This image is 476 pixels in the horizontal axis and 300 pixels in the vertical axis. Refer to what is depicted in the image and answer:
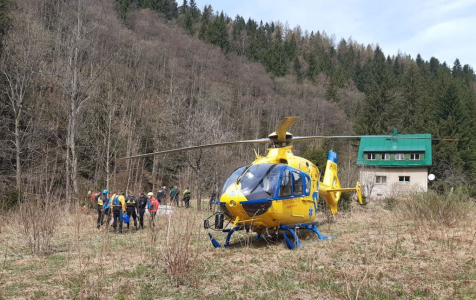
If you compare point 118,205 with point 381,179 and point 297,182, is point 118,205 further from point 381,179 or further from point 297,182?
point 381,179

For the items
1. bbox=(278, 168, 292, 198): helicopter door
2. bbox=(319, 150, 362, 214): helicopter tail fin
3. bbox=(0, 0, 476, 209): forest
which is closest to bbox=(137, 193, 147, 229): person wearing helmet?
bbox=(0, 0, 476, 209): forest

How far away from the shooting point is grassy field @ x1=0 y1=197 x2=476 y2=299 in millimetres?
5383

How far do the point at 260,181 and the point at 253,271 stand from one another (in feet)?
7.85

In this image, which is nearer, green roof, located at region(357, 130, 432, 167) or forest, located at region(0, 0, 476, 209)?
forest, located at region(0, 0, 476, 209)

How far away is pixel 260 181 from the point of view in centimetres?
855

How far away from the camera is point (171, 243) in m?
6.32

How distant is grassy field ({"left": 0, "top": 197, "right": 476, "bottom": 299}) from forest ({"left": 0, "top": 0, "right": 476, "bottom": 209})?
2.31m

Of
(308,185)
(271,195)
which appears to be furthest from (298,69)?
(271,195)

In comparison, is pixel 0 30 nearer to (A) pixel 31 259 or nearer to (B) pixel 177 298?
(A) pixel 31 259

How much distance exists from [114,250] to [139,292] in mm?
4074

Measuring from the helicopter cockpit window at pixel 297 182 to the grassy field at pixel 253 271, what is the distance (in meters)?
1.33

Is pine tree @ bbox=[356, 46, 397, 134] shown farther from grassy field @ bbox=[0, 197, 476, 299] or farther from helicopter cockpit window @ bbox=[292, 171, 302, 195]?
grassy field @ bbox=[0, 197, 476, 299]

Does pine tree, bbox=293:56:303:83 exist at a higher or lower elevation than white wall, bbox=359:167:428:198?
higher

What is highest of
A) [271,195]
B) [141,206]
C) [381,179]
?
[381,179]
